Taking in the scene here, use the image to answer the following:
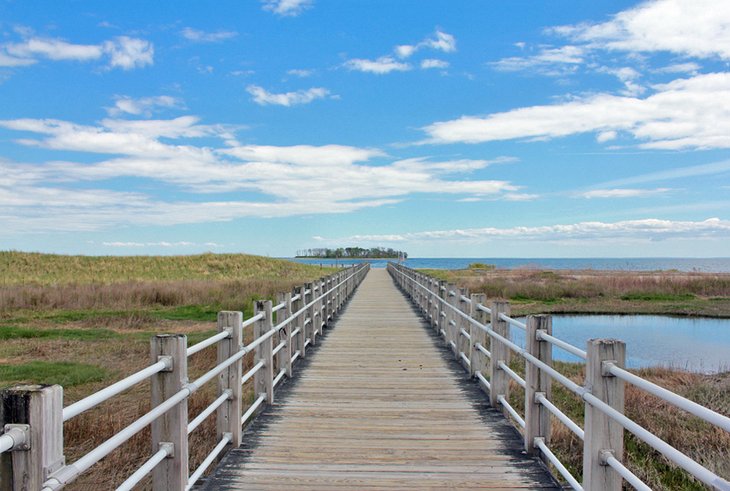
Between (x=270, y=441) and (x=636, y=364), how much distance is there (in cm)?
1350

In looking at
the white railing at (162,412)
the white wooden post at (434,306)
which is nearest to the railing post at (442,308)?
the white wooden post at (434,306)

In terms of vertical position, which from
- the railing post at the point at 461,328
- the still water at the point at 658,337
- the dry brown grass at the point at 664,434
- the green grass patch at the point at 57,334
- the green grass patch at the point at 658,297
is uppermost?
the railing post at the point at 461,328

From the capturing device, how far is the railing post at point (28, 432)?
2256 mm

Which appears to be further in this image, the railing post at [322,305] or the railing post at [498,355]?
the railing post at [322,305]

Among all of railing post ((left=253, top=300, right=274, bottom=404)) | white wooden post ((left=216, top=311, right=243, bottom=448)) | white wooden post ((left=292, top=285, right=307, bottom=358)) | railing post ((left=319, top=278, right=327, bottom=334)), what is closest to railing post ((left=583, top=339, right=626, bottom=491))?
white wooden post ((left=216, top=311, right=243, bottom=448))

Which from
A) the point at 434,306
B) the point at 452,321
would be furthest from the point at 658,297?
the point at 452,321

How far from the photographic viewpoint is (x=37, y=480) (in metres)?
2.29

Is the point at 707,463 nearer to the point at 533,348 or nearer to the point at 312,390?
the point at 533,348

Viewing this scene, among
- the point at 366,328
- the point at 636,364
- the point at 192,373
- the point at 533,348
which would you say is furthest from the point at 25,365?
the point at 636,364

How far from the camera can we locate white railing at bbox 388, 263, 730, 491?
2.96 m

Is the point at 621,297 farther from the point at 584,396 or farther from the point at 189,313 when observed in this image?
the point at 584,396

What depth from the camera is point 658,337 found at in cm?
2098

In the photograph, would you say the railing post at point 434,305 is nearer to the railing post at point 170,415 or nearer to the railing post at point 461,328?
the railing post at point 461,328

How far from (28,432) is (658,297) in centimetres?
3498
